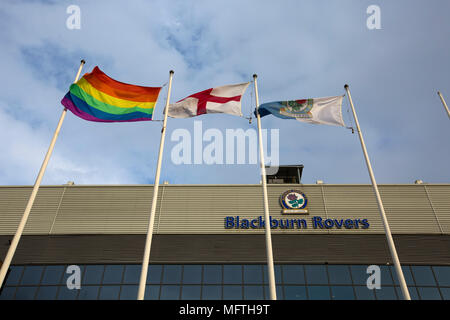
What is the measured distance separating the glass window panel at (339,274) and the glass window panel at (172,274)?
1081cm

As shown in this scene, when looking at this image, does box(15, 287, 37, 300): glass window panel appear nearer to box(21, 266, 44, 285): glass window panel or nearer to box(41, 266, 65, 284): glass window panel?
box(21, 266, 44, 285): glass window panel

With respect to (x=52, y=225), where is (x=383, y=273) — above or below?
below

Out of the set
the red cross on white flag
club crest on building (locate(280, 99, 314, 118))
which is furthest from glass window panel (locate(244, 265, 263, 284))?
the red cross on white flag

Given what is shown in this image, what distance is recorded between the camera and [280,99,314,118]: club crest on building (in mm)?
16406

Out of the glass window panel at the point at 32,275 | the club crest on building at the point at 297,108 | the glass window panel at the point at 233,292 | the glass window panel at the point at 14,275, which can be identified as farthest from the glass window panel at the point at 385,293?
the glass window panel at the point at 14,275

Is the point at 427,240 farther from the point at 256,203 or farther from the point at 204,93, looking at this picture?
the point at 204,93

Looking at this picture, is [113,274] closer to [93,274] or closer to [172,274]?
[93,274]

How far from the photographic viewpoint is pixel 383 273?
21.4 metres

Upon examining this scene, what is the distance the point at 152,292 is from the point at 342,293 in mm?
13159

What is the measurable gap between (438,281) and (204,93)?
67.7 ft

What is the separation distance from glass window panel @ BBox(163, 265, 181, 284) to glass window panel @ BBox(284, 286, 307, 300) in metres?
7.61
